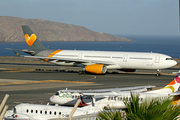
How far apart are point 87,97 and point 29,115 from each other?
5034 mm

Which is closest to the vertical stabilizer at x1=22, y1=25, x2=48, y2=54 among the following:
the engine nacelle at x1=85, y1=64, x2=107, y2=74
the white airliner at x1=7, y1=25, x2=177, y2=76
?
the white airliner at x1=7, y1=25, x2=177, y2=76

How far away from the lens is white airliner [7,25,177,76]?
167 ft

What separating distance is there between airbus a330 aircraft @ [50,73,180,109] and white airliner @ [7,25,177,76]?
86.1 feet

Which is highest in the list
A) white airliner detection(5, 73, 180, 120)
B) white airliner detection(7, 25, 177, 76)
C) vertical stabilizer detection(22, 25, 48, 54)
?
vertical stabilizer detection(22, 25, 48, 54)

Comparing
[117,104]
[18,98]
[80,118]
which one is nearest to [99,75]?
[18,98]

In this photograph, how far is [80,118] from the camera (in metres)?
10.7

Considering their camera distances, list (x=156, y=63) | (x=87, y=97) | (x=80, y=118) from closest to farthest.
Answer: (x=80, y=118), (x=87, y=97), (x=156, y=63)

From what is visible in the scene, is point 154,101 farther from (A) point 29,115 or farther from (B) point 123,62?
(B) point 123,62

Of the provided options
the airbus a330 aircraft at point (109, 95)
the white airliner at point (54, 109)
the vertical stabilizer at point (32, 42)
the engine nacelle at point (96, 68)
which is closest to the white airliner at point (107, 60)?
the engine nacelle at point (96, 68)

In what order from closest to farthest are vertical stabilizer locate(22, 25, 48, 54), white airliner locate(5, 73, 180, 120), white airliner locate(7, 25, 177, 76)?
white airliner locate(5, 73, 180, 120) < white airliner locate(7, 25, 177, 76) < vertical stabilizer locate(22, 25, 48, 54)

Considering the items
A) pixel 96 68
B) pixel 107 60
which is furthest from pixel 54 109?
pixel 107 60

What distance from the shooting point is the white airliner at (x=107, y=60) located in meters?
50.8

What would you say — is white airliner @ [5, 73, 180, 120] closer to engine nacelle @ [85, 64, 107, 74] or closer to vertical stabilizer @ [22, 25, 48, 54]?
engine nacelle @ [85, 64, 107, 74]

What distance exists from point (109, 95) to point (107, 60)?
3525cm
